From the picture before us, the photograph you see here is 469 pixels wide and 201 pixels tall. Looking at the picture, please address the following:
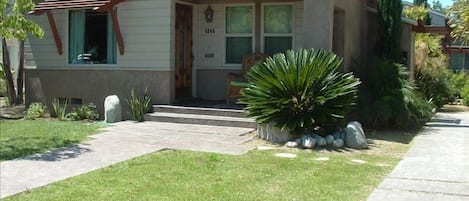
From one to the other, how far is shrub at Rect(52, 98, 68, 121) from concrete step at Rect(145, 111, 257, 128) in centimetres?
243

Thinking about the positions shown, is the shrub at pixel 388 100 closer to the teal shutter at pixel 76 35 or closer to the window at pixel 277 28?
the window at pixel 277 28

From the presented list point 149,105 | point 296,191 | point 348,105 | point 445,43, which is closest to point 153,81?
point 149,105

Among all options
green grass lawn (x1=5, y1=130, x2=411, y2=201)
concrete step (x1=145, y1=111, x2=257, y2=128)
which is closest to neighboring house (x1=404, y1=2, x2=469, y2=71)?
concrete step (x1=145, y1=111, x2=257, y2=128)

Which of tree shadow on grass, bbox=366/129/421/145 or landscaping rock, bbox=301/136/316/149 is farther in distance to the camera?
tree shadow on grass, bbox=366/129/421/145

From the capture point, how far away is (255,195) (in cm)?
648

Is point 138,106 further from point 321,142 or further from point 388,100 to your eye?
point 388,100

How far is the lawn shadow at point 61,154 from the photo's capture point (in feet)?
28.5

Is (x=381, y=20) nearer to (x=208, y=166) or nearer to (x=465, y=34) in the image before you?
(x=465, y=34)

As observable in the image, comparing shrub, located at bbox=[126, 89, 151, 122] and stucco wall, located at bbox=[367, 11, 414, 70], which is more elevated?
stucco wall, located at bbox=[367, 11, 414, 70]

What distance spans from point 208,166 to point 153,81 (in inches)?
226

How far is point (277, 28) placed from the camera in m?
13.8

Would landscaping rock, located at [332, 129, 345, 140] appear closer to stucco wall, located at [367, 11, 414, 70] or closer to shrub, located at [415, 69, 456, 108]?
stucco wall, located at [367, 11, 414, 70]

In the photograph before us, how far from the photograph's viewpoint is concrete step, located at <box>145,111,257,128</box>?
466 inches

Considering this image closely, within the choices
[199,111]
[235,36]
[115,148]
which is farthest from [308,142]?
[235,36]
